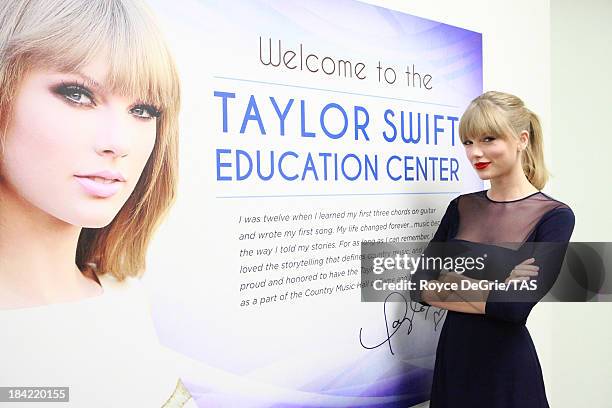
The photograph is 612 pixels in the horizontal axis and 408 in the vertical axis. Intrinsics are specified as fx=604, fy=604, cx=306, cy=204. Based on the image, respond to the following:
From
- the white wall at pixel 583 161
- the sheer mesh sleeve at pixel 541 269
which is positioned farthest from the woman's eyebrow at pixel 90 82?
the white wall at pixel 583 161

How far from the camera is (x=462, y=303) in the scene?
6.25ft

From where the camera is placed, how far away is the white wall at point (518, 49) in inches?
93.7

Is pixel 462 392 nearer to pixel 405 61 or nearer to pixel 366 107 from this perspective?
pixel 366 107

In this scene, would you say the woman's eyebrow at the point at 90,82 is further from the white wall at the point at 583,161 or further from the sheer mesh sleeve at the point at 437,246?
the white wall at the point at 583,161

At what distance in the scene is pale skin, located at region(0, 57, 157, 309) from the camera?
1274 millimetres

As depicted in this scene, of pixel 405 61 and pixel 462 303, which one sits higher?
pixel 405 61

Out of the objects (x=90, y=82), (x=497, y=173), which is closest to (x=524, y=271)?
(x=497, y=173)

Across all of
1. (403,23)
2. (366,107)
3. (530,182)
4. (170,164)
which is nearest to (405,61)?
(403,23)

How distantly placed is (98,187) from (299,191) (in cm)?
62

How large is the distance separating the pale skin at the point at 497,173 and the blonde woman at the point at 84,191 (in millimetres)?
910

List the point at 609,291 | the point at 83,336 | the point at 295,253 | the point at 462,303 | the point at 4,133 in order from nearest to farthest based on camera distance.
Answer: the point at 4,133 → the point at 83,336 → the point at 295,253 → the point at 462,303 → the point at 609,291

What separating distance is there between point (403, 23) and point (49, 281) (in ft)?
4.69
